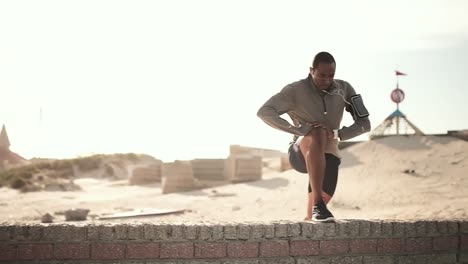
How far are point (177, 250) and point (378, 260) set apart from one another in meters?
1.65

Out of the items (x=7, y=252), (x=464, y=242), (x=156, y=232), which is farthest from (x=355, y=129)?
(x=7, y=252)

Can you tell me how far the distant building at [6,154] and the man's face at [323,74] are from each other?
46766mm

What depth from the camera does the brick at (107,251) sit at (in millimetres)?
4043

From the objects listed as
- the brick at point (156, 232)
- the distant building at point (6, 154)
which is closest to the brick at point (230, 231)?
the brick at point (156, 232)

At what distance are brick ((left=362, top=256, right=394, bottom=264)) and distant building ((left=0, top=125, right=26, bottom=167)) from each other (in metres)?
47.1

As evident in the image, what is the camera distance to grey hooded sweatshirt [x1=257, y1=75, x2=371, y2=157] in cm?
486

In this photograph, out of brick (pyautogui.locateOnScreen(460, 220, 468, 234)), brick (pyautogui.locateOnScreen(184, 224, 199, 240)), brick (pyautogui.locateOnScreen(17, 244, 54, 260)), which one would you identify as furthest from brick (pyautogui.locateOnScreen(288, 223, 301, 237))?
brick (pyautogui.locateOnScreen(17, 244, 54, 260))

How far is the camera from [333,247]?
4.41 m

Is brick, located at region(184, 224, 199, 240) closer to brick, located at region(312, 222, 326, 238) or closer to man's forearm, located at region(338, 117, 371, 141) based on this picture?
brick, located at region(312, 222, 326, 238)

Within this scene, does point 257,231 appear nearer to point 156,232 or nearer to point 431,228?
point 156,232

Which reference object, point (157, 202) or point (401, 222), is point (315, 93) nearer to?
point (401, 222)

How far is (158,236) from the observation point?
4.11 metres

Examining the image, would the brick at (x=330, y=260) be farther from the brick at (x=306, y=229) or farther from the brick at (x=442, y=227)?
the brick at (x=442, y=227)

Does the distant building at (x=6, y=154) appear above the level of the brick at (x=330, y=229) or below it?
above
